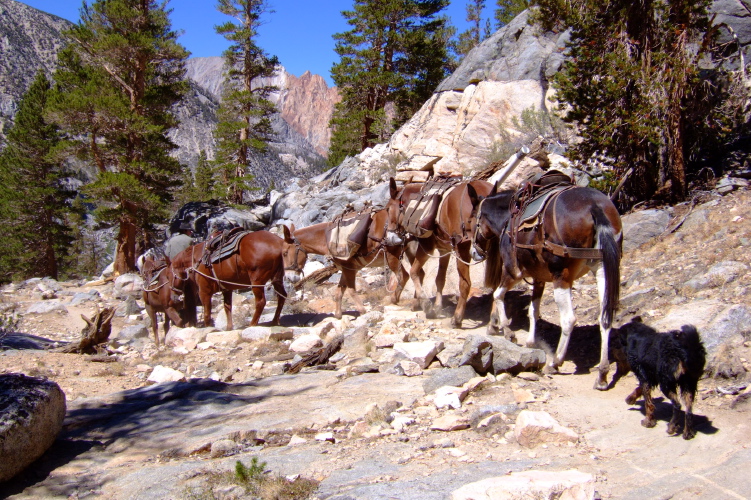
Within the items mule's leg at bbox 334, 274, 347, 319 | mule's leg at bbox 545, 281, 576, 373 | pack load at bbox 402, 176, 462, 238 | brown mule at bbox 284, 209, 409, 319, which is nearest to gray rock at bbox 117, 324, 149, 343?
brown mule at bbox 284, 209, 409, 319

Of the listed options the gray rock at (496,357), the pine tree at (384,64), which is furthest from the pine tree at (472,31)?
the gray rock at (496,357)

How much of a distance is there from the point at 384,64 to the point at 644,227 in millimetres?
20467

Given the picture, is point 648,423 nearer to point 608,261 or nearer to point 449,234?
point 608,261

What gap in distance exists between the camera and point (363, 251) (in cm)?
1042

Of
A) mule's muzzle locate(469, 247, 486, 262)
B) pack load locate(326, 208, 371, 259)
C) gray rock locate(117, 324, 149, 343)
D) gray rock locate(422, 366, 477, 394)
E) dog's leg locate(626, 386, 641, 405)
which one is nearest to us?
dog's leg locate(626, 386, 641, 405)

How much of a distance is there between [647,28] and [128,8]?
20.5m

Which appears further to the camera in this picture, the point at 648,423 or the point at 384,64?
the point at 384,64

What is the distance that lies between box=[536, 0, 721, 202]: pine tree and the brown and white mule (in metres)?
5.42

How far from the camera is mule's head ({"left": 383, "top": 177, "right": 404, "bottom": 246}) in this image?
9.88 m

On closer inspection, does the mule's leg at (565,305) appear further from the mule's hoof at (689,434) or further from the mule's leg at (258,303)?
the mule's leg at (258,303)

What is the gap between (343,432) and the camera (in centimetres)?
492

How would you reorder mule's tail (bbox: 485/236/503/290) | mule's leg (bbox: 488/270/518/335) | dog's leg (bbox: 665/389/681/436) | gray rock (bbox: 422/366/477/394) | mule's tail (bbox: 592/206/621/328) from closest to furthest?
dog's leg (bbox: 665/389/681/436), mule's tail (bbox: 592/206/621/328), gray rock (bbox: 422/366/477/394), mule's leg (bbox: 488/270/518/335), mule's tail (bbox: 485/236/503/290)

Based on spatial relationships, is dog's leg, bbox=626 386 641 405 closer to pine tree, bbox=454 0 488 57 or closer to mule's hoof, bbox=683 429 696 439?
mule's hoof, bbox=683 429 696 439

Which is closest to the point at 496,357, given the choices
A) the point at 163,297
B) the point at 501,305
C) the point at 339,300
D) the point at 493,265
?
the point at 501,305
